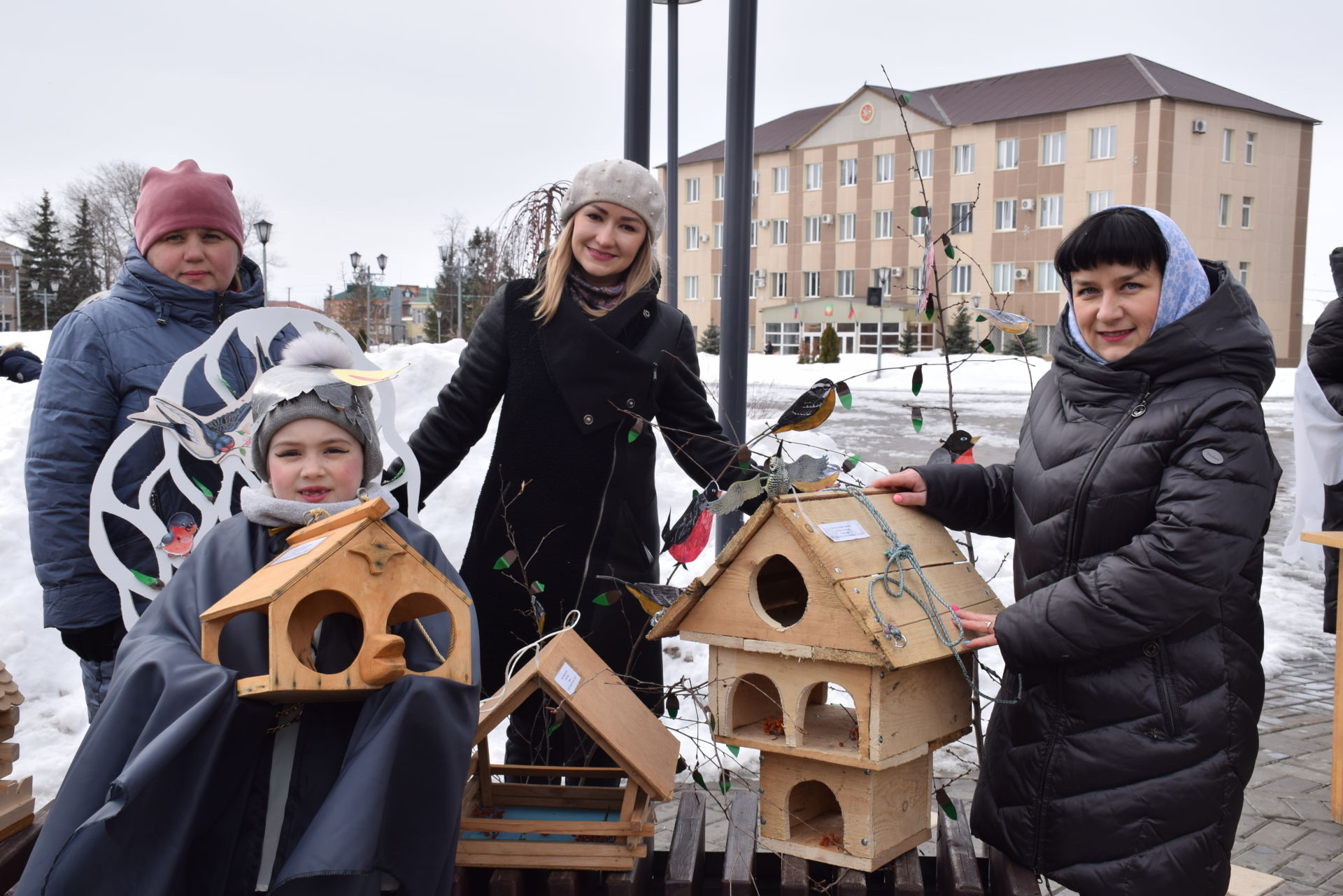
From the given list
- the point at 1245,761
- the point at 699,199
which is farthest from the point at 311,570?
the point at 699,199

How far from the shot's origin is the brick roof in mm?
33938

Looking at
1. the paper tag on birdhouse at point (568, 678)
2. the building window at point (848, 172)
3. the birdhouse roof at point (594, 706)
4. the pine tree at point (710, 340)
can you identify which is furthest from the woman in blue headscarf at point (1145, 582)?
the building window at point (848, 172)

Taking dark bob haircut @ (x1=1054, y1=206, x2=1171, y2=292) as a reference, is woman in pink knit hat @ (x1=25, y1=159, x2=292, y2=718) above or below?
below

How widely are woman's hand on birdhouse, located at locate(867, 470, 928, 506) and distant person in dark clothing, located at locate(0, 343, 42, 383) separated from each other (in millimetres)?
5204

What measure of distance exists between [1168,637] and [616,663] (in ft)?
4.56

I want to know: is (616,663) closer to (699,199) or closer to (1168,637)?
(1168,637)

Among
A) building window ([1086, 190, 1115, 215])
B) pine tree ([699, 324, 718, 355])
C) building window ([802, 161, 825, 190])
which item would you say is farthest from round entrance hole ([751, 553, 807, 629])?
building window ([802, 161, 825, 190])

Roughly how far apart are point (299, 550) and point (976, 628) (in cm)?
137

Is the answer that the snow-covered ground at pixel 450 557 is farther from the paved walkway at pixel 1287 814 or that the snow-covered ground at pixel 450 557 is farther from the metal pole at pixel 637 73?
the metal pole at pixel 637 73

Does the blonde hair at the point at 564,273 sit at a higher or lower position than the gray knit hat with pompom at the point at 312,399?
higher

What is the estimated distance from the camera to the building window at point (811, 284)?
42.2 meters

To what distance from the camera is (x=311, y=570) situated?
1.59 meters

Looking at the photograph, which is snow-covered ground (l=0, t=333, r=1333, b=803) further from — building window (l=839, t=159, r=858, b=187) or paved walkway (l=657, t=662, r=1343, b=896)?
building window (l=839, t=159, r=858, b=187)

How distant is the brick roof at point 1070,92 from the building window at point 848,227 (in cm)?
384
